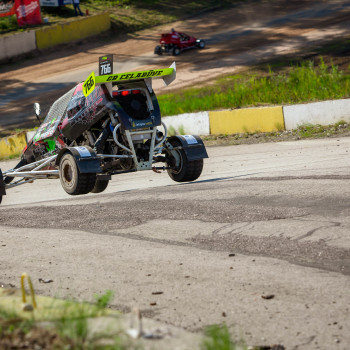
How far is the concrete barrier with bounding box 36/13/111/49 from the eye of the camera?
34344 millimetres

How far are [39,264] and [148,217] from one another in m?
2.06

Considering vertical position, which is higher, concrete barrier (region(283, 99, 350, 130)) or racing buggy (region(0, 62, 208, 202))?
racing buggy (region(0, 62, 208, 202))

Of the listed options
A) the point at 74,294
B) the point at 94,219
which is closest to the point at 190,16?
the point at 94,219

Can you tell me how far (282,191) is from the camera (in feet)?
29.3

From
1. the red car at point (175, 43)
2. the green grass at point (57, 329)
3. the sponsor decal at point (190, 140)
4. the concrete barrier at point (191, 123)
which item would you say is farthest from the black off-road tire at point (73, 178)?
the red car at point (175, 43)

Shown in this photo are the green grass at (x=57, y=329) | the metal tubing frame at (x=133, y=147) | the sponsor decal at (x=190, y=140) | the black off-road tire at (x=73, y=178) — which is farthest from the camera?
the sponsor decal at (x=190, y=140)

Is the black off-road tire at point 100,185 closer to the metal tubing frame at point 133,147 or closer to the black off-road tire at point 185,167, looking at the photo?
the metal tubing frame at point 133,147

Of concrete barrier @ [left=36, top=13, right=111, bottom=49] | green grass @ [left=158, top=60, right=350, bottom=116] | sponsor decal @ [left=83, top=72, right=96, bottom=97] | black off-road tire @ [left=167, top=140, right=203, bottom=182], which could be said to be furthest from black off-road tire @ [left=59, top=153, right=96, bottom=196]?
concrete barrier @ [left=36, top=13, right=111, bottom=49]

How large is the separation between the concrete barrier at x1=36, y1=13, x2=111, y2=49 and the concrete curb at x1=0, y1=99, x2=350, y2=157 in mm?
18030

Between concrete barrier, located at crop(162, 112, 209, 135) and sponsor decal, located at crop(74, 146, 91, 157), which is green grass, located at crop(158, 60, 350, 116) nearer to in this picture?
concrete barrier, located at crop(162, 112, 209, 135)

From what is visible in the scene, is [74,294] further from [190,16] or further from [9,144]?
[190,16]

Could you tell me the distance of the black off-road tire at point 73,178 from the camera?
966 cm

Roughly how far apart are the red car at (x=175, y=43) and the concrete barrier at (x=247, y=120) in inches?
556

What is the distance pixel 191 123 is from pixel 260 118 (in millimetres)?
2185
